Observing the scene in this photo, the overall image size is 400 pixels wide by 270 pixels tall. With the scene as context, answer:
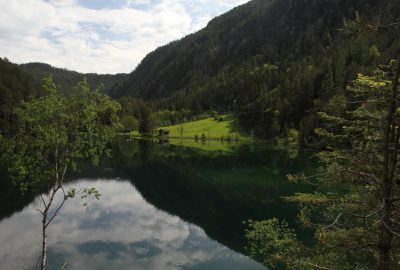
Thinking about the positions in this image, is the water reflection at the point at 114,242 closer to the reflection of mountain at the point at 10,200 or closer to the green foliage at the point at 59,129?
the reflection of mountain at the point at 10,200

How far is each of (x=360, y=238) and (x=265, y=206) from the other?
165 ft

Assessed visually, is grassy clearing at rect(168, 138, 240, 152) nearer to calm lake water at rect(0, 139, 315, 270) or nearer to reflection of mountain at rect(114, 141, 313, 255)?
reflection of mountain at rect(114, 141, 313, 255)

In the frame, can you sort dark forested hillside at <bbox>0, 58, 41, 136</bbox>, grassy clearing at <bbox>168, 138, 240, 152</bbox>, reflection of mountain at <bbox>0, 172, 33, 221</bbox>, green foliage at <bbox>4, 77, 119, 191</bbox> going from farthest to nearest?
grassy clearing at <bbox>168, 138, 240, 152</bbox> → dark forested hillside at <bbox>0, 58, 41, 136</bbox> → reflection of mountain at <bbox>0, 172, 33, 221</bbox> → green foliage at <bbox>4, 77, 119, 191</bbox>

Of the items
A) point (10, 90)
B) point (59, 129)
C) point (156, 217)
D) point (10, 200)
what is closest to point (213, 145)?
point (10, 90)

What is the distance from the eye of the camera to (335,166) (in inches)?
503

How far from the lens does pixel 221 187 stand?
8094cm

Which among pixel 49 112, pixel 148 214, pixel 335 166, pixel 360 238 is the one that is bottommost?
pixel 148 214

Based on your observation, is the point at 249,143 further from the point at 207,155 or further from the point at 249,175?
the point at 249,175

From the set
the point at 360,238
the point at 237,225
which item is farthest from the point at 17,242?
the point at 360,238

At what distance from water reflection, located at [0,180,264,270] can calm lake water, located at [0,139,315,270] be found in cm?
10

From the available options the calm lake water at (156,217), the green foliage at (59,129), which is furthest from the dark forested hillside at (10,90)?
the green foliage at (59,129)

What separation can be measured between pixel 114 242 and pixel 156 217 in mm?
14186

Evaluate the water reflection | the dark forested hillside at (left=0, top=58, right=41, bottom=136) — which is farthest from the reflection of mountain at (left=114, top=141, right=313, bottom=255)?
the dark forested hillside at (left=0, top=58, right=41, bottom=136)

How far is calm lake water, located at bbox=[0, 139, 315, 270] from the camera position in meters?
42.1
